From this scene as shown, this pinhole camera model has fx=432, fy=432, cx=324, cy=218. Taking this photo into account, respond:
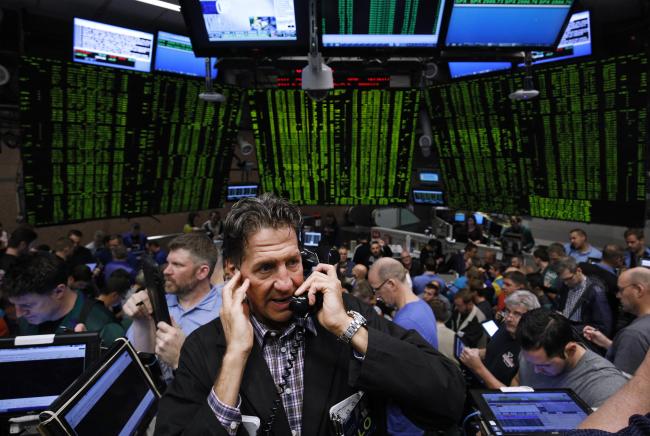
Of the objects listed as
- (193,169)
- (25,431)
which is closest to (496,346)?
(25,431)

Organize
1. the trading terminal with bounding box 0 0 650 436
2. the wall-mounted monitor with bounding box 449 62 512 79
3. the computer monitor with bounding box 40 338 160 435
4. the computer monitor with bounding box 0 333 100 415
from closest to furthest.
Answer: the computer monitor with bounding box 40 338 160 435, the computer monitor with bounding box 0 333 100 415, the trading terminal with bounding box 0 0 650 436, the wall-mounted monitor with bounding box 449 62 512 79

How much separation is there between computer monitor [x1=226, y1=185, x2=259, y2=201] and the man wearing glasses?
412 centimetres

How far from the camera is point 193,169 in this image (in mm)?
4969

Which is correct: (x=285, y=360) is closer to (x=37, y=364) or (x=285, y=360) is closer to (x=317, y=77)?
(x=37, y=364)

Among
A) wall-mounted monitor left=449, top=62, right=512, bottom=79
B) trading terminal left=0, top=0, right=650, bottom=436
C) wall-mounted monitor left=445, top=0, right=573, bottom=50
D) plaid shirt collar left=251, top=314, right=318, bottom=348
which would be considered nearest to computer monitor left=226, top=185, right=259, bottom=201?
trading terminal left=0, top=0, right=650, bottom=436

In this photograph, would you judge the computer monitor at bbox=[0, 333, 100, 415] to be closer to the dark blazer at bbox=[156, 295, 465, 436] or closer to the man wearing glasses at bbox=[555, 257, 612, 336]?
the dark blazer at bbox=[156, 295, 465, 436]

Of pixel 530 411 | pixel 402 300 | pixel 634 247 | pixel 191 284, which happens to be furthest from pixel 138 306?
pixel 634 247

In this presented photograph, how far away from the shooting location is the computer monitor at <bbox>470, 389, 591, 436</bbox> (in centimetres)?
128

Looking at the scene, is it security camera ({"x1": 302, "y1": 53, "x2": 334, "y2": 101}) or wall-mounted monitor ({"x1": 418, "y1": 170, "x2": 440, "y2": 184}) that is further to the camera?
wall-mounted monitor ({"x1": 418, "y1": 170, "x2": 440, "y2": 184})

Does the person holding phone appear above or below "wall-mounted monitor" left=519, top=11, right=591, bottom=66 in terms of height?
below

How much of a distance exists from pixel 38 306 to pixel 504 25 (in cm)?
332

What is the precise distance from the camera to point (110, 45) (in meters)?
5.01

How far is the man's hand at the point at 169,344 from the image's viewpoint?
1.60m

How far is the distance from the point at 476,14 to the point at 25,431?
3293 mm
